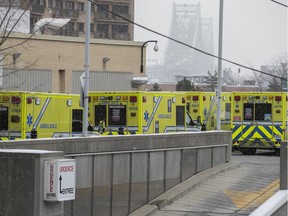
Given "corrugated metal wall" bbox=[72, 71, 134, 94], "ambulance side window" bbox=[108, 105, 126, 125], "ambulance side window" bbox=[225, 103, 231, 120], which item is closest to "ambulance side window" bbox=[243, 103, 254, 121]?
"ambulance side window" bbox=[225, 103, 231, 120]

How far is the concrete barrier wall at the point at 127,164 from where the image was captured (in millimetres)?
15977

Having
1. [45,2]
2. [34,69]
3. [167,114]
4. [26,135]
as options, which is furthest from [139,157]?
[45,2]

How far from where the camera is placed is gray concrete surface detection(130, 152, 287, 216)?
56.6 feet

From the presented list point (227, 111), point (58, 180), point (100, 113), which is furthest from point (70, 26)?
point (58, 180)

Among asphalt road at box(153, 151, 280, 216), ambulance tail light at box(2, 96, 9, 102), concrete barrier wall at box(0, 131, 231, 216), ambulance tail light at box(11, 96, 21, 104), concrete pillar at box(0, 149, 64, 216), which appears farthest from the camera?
ambulance tail light at box(2, 96, 9, 102)

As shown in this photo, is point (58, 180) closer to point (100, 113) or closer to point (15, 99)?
point (15, 99)

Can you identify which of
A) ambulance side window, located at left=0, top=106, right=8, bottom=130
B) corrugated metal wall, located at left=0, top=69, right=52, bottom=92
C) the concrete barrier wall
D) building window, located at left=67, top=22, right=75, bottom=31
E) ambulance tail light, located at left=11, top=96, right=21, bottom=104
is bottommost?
the concrete barrier wall

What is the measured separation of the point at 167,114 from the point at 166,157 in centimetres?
942

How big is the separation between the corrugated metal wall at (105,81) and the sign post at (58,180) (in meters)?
36.0

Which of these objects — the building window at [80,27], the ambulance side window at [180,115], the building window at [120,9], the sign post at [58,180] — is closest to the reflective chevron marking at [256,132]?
the ambulance side window at [180,115]

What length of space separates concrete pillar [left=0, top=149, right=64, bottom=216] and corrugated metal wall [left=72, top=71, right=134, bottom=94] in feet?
117

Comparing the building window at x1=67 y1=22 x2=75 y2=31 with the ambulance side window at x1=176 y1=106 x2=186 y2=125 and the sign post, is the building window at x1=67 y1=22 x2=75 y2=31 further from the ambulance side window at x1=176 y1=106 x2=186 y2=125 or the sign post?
the sign post

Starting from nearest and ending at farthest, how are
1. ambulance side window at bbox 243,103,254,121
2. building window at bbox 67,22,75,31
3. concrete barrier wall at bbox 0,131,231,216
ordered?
concrete barrier wall at bbox 0,131,231,216 → ambulance side window at bbox 243,103,254,121 → building window at bbox 67,22,75,31

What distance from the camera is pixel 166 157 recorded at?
1948 centimetres
